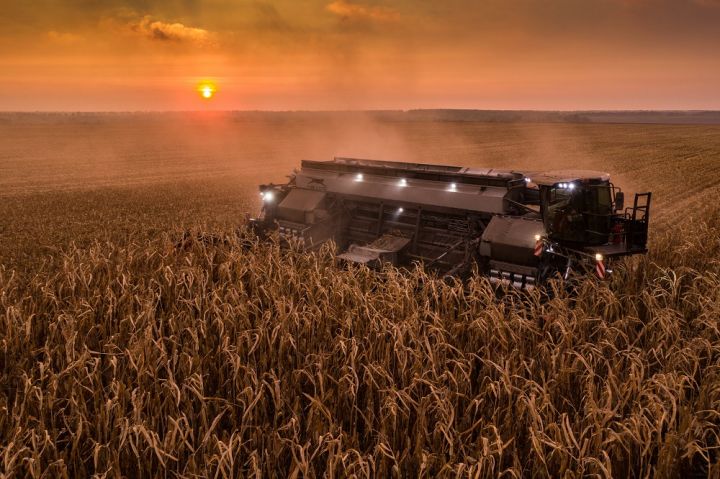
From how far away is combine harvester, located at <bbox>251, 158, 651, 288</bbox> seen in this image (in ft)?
30.9

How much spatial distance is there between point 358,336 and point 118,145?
5873cm

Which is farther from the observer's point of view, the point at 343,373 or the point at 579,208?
the point at 579,208

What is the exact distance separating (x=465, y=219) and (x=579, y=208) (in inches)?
85.8

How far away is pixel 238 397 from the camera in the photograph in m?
4.82

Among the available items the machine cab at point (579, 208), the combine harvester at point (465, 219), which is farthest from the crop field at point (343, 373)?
the machine cab at point (579, 208)

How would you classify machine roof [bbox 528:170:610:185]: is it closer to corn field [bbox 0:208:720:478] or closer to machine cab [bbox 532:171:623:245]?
machine cab [bbox 532:171:623:245]

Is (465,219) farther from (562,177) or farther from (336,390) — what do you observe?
(336,390)

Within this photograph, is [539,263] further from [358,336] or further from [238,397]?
[238,397]

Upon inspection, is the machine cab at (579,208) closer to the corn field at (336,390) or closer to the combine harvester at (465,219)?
the combine harvester at (465,219)

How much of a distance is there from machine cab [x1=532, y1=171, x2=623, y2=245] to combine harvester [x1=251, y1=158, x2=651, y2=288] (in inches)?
0.8

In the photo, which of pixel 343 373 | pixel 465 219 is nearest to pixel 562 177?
pixel 465 219

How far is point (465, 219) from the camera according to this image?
10.8 metres

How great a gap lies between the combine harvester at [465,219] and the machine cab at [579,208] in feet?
0.06

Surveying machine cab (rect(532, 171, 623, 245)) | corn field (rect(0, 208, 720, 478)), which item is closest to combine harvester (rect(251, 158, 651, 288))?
machine cab (rect(532, 171, 623, 245))
